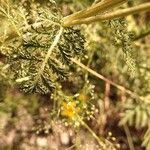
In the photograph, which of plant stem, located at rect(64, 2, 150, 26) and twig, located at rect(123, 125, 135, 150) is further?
twig, located at rect(123, 125, 135, 150)

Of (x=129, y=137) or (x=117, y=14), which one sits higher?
(x=117, y=14)

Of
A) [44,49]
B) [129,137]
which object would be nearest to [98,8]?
[44,49]

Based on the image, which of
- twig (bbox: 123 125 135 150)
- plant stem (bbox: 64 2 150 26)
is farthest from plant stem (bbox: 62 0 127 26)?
twig (bbox: 123 125 135 150)

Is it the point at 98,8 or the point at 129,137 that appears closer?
the point at 98,8

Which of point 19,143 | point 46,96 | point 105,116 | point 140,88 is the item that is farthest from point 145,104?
point 19,143

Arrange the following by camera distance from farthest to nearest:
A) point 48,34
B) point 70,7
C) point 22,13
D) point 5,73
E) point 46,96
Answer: point 46,96, point 70,7, point 5,73, point 22,13, point 48,34

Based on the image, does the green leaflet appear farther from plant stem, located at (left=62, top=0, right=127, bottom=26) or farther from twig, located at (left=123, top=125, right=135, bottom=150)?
twig, located at (left=123, top=125, right=135, bottom=150)

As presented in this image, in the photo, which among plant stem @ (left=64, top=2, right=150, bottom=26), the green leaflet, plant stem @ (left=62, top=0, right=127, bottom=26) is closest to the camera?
plant stem @ (left=64, top=2, right=150, bottom=26)

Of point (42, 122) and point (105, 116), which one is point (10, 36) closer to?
point (42, 122)

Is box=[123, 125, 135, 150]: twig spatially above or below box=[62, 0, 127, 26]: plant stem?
below

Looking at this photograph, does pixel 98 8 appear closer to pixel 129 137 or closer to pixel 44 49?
pixel 44 49

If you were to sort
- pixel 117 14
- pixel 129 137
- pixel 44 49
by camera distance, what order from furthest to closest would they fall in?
pixel 129 137 < pixel 44 49 < pixel 117 14
